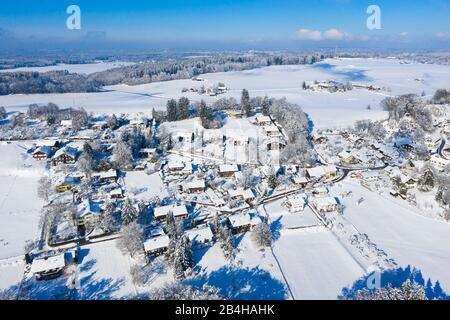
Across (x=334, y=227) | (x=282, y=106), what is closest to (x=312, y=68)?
(x=282, y=106)

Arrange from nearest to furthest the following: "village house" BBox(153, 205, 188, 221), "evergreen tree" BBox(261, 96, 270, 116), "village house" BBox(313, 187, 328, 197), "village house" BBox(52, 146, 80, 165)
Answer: "village house" BBox(153, 205, 188, 221) < "village house" BBox(313, 187, 328, 197) < "village house" BBox(52, 146, 80, 165) < "evergreen tree" BBox(261, 96, 270, 116)

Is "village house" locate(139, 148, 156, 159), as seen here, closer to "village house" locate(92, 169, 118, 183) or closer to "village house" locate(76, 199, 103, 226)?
"village house" locate(92, 169, 118, 183)

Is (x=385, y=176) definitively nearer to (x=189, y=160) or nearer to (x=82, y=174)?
(x=189, y=160)

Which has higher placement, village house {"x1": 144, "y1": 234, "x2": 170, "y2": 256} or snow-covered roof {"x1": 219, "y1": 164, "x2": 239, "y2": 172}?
snow-covered roof {"x1": 219, "y1": 164, "x2": 239, "y2": 172}

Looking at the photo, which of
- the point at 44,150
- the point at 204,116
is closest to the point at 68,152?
the point at 44,150

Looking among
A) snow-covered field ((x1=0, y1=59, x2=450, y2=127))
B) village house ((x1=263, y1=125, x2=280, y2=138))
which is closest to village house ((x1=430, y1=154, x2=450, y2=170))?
snow-covered field ((x1=0, y1=59, x2=450, y2=127))

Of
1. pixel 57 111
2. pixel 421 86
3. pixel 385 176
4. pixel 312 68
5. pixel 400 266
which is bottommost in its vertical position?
pixel 400 266

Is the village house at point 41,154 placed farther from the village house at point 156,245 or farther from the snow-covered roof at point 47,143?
the village house at point 156,245
